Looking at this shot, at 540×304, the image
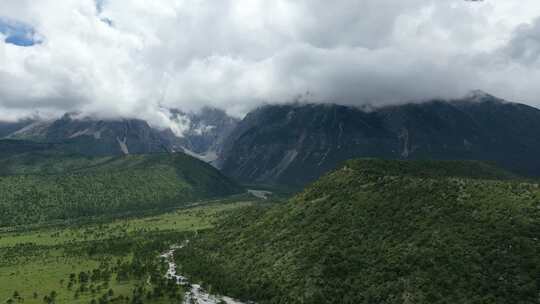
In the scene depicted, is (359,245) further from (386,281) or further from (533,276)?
(533,276)

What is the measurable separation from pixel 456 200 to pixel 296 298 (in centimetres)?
7303

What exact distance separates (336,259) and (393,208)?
35780mm

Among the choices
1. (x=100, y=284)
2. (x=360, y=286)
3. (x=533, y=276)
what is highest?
(x=533, y=276)

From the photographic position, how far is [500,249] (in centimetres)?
15112

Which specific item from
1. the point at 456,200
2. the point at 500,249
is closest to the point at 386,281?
the point at 500,249

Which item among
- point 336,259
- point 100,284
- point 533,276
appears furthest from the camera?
point 100,284

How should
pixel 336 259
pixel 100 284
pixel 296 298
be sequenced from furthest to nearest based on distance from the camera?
pixel 100 284 → pixel 336 259 → pixel 296 298

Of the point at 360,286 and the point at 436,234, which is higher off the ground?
the point at 436,234

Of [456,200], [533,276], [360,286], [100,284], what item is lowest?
[100,284]

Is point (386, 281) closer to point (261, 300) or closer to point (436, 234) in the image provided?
point (436, 234)

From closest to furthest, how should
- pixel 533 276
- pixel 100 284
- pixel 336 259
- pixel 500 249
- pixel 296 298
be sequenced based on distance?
pixel 533 276, pixel 500 249, pixel 296 298, pixel 336 259, pixel 100 284

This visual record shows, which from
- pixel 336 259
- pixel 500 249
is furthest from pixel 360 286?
pixel 500 249

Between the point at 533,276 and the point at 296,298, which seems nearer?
the point at 533,276

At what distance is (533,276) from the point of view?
13888 cm
